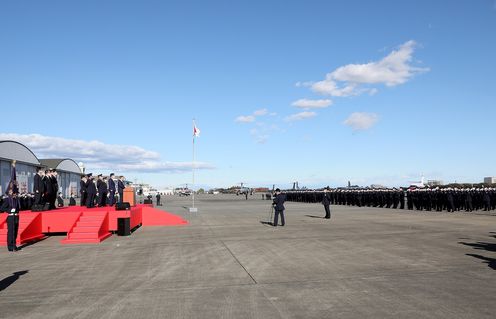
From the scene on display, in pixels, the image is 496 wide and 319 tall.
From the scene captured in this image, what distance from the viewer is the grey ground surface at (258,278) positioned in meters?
5.94

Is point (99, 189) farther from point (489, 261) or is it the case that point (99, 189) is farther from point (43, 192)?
point (489, 261)

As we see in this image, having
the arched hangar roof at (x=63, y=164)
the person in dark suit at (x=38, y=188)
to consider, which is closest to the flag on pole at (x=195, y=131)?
the person in dark suit at (x=38, y=188)

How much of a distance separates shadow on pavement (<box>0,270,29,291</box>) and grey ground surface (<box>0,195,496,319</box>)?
3cm

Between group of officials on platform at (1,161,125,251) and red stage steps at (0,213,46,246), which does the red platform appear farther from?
group of officials on platform at (1,161,125,251)

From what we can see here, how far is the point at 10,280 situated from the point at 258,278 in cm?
471

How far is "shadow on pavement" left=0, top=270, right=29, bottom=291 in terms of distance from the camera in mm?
7676

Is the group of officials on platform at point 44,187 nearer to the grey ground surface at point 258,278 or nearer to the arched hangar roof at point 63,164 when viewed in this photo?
the grey ground surface at point 258,278

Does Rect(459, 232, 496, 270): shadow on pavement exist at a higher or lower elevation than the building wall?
lower

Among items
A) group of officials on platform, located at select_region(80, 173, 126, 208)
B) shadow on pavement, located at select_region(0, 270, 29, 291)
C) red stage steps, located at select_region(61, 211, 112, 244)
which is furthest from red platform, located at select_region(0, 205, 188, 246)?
shadow on pavement, located at select_region(0, 270, 29, 291)

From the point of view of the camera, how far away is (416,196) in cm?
3155

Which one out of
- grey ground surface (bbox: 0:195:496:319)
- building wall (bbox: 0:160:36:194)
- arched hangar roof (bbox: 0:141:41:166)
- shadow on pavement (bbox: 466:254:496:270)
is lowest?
grey ground surface (bbox: 0:195:496:319)

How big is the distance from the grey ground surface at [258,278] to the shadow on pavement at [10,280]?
34mm

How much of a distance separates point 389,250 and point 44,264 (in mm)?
8490

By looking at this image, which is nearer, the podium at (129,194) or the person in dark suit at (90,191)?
the person in dark suit at (90,191)
